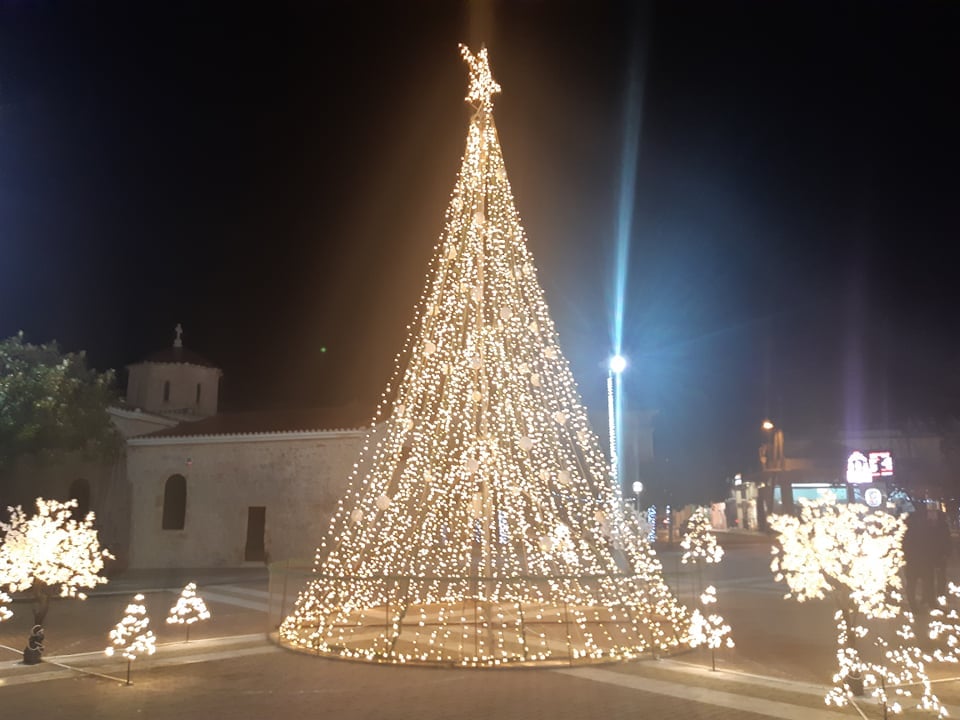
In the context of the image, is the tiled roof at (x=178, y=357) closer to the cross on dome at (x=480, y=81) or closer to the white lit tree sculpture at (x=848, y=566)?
the cross on dome at (x=480, y=81)

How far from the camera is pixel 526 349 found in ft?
35.8

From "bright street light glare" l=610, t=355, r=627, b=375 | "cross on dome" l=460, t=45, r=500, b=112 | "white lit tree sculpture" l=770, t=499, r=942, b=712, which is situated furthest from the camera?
"bright street light glare" l=610, t=355, r=627, b=375

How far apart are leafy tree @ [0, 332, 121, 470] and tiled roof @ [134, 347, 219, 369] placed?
577 cm

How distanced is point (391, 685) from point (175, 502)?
18670 millimetres

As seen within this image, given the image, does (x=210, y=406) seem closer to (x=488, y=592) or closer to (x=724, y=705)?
(x=488, y=592)

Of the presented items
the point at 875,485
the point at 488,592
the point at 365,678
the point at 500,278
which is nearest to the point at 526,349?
the point at 500,278

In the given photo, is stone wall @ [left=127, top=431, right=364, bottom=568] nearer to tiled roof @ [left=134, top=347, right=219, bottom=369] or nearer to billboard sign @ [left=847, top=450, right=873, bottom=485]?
tiled roof @ [left=134, top=347, right=219, bottom=369]

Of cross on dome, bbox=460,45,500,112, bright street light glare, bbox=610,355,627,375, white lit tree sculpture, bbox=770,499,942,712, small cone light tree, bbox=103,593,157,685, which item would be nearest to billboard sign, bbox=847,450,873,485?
bright street light glare, bbox=610,355,627,375

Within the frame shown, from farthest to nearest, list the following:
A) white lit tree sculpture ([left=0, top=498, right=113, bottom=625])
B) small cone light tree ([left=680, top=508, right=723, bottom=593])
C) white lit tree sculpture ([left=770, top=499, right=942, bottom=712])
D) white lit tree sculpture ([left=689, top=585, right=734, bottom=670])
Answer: small cone light tree ([left=680, top=508, right=723, bottom=593]) < white lit tree sculpture ([left=0, top=498, right=113, bottom=625]) < white lit tree sculpture ([left=689, top=585, right=734, bottom=670]) < white lit tree sculpture ([left=770, top=499, right=942, bottom=712])

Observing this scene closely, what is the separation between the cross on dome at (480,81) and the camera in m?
11.5

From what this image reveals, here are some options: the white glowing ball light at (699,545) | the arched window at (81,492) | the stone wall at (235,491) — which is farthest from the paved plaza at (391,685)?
the arched window at (81,492)

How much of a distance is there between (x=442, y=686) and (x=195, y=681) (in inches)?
108

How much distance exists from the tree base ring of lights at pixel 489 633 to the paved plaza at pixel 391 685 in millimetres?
364

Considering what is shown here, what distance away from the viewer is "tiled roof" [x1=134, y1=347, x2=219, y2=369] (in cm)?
2967
